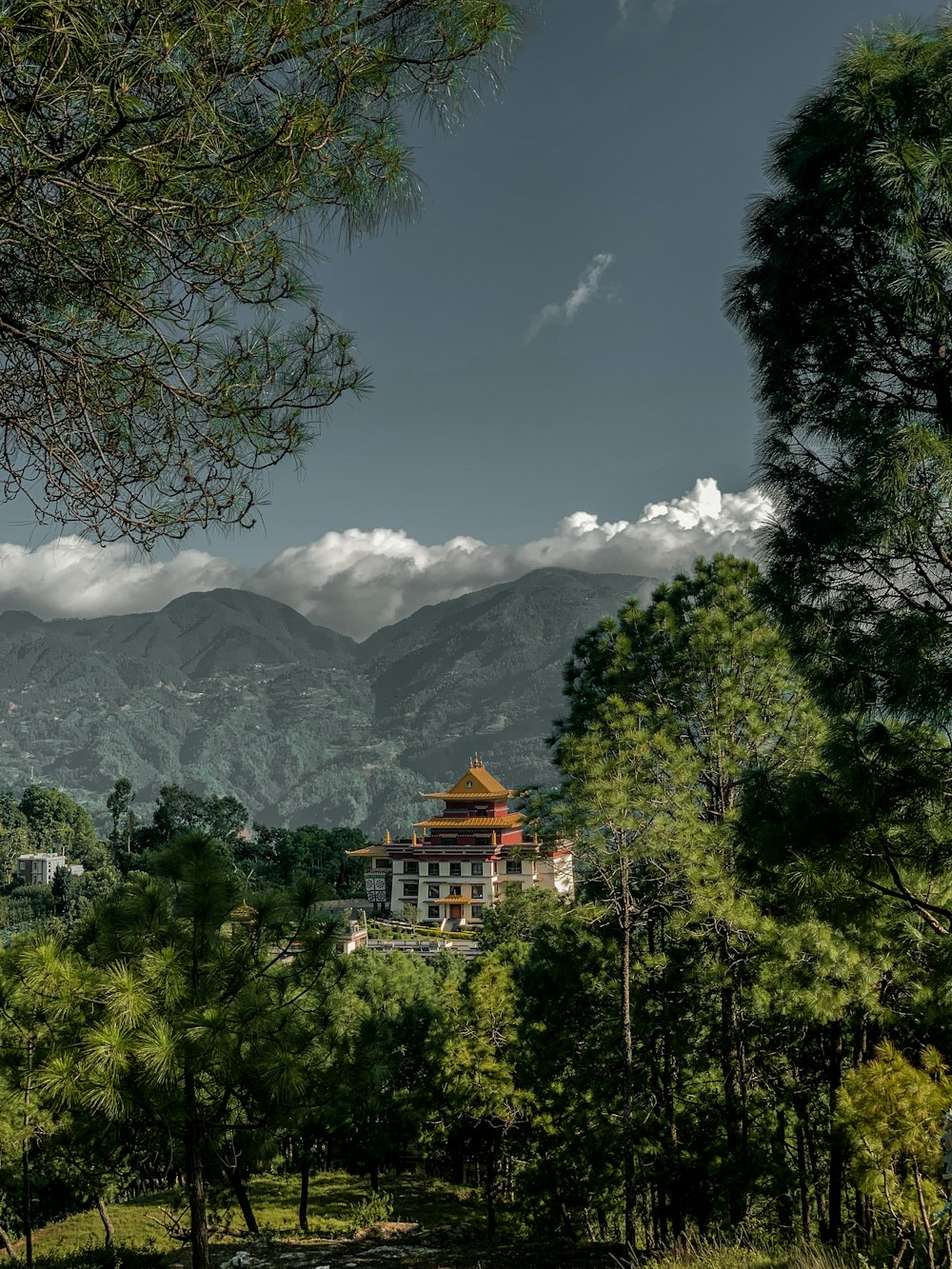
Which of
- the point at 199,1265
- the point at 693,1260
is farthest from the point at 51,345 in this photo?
the point at 693,1260

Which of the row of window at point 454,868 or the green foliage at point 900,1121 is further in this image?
the row of window at point 454,868

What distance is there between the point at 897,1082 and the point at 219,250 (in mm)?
5070

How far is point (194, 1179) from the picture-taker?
4734 mm

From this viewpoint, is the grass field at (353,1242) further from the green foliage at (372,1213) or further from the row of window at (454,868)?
the row of window at (454,868)

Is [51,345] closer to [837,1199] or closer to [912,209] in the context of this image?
[912,209]

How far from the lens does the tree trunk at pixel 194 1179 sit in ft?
14.9

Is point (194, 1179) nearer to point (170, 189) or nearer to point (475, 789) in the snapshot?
Result: point (170, 189)

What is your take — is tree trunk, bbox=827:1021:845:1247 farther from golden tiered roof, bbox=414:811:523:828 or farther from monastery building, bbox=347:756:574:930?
golden tiered roof, bbox=414:811:523:828

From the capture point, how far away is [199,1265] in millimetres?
4488

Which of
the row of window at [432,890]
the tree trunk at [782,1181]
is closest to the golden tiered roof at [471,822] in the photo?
the row of window at [432,890]

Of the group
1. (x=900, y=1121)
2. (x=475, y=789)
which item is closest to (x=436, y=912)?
(x=475, y=789)

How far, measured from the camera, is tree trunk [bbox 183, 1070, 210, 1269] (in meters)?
4.54

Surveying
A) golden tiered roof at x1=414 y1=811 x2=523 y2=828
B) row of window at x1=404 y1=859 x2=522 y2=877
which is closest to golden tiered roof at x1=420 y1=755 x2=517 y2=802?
golden tiered roof at x1=414 y1=811 x2=523 y2=828

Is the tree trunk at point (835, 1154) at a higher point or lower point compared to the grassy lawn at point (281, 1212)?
higher
